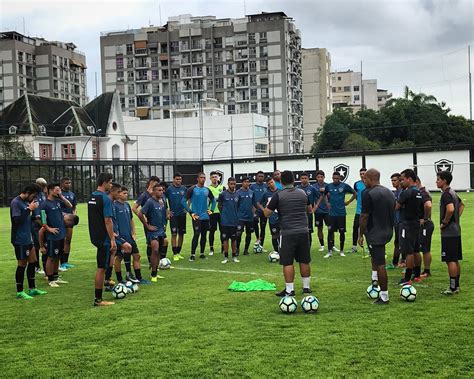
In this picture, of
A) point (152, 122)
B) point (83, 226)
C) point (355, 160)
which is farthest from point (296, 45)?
point (83, 226)

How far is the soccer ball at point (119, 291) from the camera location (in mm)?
10141

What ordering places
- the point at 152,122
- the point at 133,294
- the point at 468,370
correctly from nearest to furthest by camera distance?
the point at 468,370 < the point at 133,294 < the point at 152,122

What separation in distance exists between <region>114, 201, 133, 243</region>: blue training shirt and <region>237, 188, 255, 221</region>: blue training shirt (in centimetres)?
452

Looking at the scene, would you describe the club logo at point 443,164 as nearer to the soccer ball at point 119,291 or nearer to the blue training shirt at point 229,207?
the blue training shirt at point 229,207

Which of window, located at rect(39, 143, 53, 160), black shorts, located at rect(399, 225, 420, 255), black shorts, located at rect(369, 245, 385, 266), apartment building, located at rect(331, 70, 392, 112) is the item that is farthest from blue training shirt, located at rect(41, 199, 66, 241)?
apartment building, located at rect(331, 70, 392, 112)

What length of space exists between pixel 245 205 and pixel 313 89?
106290 mm

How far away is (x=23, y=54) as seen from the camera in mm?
105312

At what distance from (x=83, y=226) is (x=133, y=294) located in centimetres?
1717

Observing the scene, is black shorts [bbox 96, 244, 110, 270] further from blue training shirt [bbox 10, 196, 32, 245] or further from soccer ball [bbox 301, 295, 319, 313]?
soccer ball [bbox 301, 295, 319, 313]

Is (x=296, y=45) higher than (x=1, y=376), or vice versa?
(x=296, y=45)

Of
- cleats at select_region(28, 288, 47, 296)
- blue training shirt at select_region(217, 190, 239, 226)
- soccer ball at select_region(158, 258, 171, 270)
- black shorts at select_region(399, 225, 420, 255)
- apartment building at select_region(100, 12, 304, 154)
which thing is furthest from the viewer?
apartment building at select_region(100, 12, 304, 154)

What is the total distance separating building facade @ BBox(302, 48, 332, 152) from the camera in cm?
11819

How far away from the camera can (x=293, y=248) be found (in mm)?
9156

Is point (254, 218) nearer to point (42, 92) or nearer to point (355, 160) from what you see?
point (355, 160)
